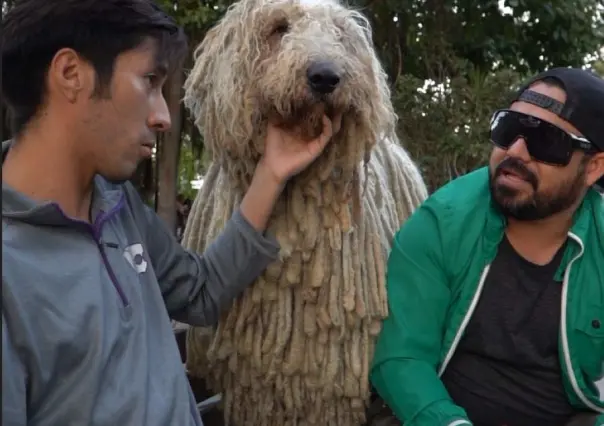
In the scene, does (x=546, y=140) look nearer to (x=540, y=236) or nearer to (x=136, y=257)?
(x=540, y=236)

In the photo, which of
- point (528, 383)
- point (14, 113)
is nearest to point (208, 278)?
point (14, 113)

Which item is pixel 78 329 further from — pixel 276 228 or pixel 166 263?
pixel 276 228

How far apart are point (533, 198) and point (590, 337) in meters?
0.37

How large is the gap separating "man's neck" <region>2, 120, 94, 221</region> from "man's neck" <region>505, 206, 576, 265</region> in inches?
44.1

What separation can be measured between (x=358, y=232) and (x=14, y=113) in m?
0.87

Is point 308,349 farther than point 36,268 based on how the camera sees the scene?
Yes

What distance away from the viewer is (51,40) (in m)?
1.50

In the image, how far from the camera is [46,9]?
1517mm

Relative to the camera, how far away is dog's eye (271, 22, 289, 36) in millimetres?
1926

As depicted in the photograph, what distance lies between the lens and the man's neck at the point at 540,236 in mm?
2074

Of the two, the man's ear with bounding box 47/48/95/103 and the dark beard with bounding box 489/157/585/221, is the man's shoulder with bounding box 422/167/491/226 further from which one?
the man's ear with bounding box 47/48/95/103

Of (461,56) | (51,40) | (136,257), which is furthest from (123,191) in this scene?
(461,56)

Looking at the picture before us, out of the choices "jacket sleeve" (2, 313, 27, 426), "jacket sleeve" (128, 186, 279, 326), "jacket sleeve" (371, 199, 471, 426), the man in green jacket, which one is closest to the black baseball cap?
the man in green jacket

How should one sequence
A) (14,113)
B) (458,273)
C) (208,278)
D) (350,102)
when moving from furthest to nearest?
(458,273) → (208,278) → (350,102) → (14,113)
